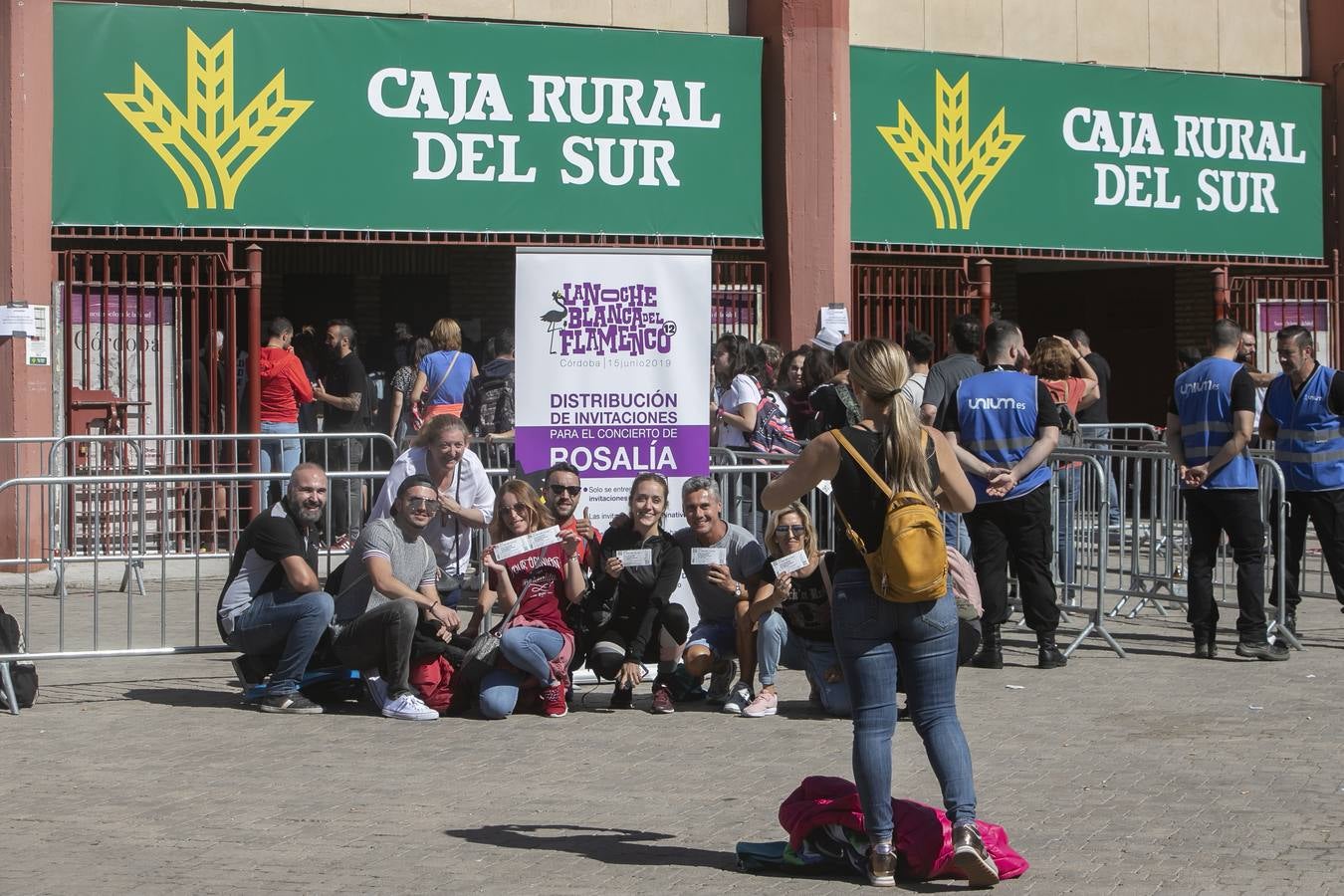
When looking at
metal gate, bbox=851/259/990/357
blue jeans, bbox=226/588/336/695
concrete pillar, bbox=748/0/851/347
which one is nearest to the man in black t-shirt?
concrete pillar, bbox=748/0/851/347

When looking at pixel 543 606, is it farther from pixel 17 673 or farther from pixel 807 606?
pixel 17 673

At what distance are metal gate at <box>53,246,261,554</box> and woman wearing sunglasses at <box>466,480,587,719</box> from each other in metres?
5.37

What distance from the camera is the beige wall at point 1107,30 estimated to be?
1802 cm

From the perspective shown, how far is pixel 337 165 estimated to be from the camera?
611 inches

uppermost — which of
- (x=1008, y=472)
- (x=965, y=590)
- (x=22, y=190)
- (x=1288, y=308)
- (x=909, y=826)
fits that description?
(x=22, y=190)

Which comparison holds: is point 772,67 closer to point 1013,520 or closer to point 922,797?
point 1013,520

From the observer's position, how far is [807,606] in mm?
9234

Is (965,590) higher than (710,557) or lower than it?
lower

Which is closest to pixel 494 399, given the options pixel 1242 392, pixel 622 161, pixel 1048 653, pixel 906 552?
pixel 622 161

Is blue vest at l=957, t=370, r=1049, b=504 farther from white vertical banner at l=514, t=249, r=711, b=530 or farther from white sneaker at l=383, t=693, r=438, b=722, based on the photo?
white sneaker at l=383, t=693, r=438, b=722

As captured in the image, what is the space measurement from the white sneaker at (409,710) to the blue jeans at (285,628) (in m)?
0.51

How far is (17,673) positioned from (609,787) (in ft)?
11.3

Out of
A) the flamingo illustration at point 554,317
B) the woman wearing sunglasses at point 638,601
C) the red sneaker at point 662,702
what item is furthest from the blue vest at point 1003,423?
the flamingo illustration at point 554,317

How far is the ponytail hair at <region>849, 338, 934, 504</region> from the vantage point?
6055mm
